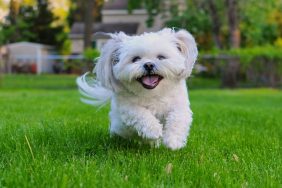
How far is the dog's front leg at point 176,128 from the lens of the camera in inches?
171

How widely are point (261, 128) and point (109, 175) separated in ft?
12.5

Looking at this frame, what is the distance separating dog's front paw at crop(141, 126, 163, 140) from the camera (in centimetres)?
432

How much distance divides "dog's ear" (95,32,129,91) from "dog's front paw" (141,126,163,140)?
0.47 metres

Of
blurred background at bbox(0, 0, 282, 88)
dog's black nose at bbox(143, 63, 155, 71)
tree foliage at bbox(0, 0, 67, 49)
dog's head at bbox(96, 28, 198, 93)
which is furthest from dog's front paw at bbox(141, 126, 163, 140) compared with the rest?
tree foliage at bbox(0, 0, 67, 49)

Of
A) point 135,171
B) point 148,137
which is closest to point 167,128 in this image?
point 148,137

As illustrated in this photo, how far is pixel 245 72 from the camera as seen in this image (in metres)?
23.1

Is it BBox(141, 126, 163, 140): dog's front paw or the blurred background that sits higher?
BBox(141, 126, 163, 140): dog's front paw

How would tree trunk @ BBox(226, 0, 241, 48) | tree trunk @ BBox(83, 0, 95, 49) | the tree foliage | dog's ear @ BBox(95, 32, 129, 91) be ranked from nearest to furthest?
dog's ear @ BBox(95, 32, 129, 91) → tree trunk @ BBox(226, 0, 241, 48) → tree trunk @ BBox(83, 0, 95, 49) → the tree foliage

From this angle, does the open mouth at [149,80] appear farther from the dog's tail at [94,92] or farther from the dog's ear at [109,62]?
the dog's tail at [94,92]

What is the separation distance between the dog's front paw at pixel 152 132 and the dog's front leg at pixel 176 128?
0.08 metres

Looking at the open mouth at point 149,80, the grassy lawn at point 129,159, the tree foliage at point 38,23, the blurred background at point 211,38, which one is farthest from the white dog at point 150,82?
the tree foliage at point 38,23

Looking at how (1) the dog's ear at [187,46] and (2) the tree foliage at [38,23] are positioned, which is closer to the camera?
(1) the dog's ear at [187,46]

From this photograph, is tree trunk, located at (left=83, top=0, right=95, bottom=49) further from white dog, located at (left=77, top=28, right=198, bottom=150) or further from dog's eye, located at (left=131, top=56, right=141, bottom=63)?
dog's eye, located at (left=131, top=56, right=141, bottom=63)

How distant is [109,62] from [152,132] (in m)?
0.72
